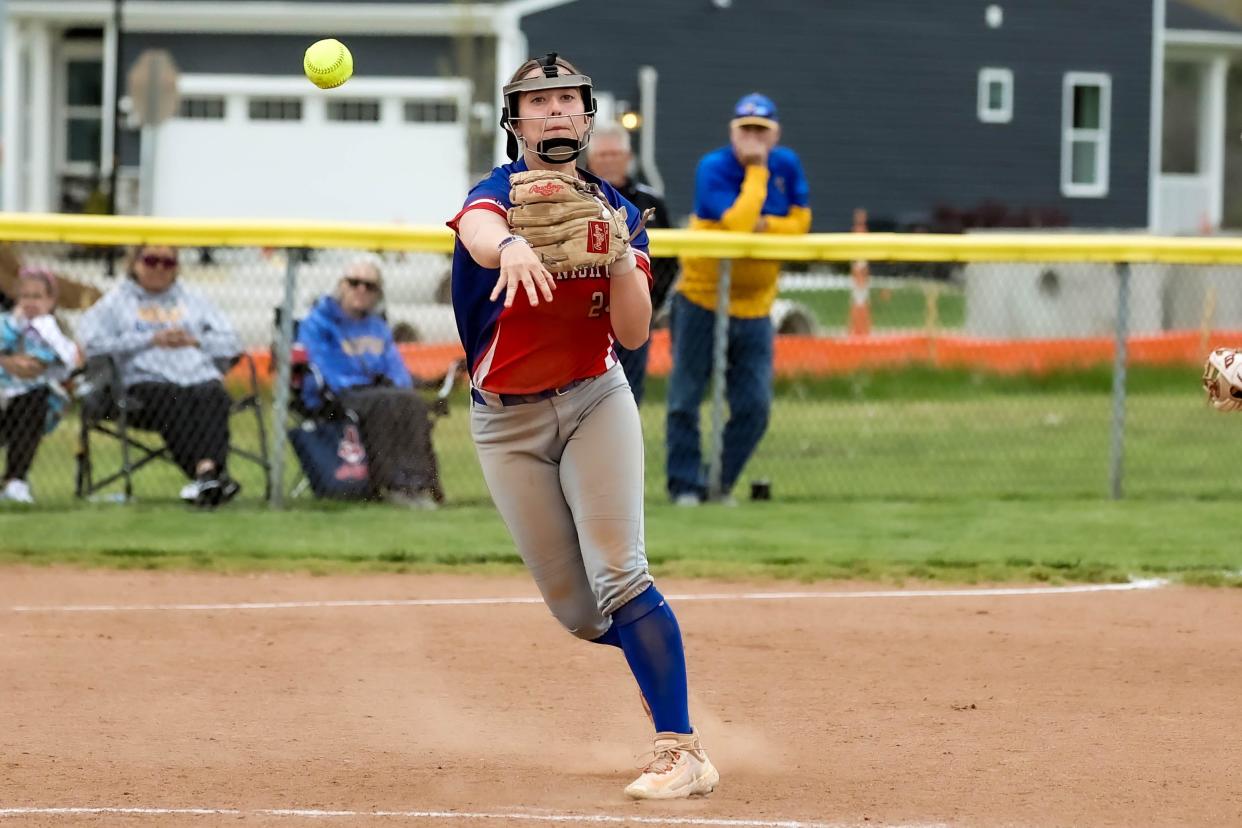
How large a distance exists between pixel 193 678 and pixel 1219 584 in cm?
480

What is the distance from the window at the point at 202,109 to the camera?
1216 inches

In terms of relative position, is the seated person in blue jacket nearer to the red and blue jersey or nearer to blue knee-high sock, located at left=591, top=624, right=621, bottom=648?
blue knee-high sock, located at left=591, top=624, right=621, bottom=648

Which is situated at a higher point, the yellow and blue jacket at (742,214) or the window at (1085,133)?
the window at (1085,133)

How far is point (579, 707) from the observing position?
21.8ft

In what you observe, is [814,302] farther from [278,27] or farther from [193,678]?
[278,27]

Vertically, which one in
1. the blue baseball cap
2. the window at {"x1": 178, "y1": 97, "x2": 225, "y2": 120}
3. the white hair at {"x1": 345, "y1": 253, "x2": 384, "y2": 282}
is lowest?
the white hair at {"x1": 345, "y1": 253, "x2": 384, "y2": 282}

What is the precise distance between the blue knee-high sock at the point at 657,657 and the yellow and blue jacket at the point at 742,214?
6.08 metres

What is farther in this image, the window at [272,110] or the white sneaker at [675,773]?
the window at [272,110]

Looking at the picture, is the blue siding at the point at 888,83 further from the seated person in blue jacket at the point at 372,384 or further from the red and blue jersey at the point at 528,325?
the red and blue jersey at the point at 528,325

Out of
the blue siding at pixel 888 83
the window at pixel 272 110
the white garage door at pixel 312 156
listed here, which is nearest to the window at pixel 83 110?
the white garage door at pixel 312 156

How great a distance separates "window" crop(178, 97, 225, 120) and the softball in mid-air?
2517cm

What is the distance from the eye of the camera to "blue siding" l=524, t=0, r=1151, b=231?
3147cm

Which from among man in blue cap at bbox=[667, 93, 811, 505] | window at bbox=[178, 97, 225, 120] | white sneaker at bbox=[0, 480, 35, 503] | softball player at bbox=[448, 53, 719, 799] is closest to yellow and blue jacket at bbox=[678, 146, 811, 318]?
man in blue cap at bbox=[667, 93, 811, 505]

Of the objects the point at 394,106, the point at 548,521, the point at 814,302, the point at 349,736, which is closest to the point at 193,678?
the point at 349,736
